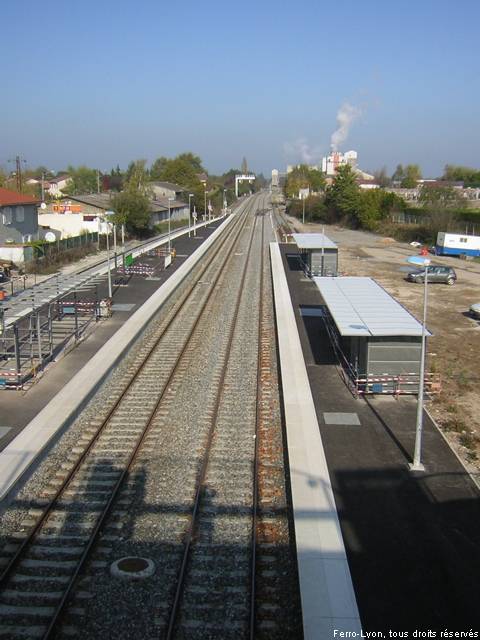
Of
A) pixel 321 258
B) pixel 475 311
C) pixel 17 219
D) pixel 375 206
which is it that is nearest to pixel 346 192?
pixel 375 206

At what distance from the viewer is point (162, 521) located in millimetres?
10953

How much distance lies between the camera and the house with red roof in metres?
43.8

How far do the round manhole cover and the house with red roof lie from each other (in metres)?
36.3

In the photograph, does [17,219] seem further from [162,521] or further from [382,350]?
[162,521]

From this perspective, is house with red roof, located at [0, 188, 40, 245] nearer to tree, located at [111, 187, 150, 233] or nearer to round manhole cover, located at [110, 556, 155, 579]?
tree, located at [111, 187, 150, 233]

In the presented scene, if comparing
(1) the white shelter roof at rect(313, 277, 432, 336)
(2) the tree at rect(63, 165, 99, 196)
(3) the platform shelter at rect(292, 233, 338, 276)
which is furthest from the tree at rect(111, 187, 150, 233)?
(2) the tree at rect(63, 165, 99, 196)

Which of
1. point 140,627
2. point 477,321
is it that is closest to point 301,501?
point 140,627

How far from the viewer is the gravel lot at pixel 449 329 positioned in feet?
50.0

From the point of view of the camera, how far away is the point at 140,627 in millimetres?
8305

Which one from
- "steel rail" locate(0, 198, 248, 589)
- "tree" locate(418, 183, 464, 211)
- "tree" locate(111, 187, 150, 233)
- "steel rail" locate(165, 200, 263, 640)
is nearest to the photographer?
"steel rail" locate(165, 200, 263, 640)

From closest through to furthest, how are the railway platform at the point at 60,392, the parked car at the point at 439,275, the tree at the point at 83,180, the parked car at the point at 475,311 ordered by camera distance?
the railway platform at the point at 60,392 < the parked car at the point at 475,311 < the parked car at the point at 439,275 < the tree at the point at 83,180

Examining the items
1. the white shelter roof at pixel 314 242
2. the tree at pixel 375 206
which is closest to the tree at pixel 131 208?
the white shelter roof at pixel 314 242

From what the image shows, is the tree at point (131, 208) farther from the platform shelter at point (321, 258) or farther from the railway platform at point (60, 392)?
the railway platform at point (60, 392)

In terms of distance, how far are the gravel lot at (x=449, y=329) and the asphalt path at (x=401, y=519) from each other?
622 mm
